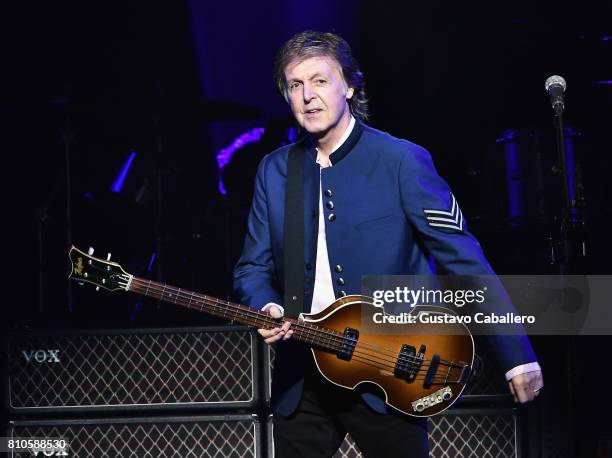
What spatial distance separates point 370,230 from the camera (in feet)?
10.3

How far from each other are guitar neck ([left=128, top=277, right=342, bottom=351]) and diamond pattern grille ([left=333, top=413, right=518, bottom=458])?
148 cm

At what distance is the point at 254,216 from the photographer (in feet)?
11.1

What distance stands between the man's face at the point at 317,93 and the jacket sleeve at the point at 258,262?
30cm

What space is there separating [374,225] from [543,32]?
325 cm

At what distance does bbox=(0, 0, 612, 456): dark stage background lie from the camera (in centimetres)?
588

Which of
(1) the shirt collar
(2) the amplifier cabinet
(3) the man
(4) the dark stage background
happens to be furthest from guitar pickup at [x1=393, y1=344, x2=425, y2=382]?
(4) the dark stage background

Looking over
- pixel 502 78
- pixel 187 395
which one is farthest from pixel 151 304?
pixel 502 78

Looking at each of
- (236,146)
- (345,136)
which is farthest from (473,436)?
(236,146)

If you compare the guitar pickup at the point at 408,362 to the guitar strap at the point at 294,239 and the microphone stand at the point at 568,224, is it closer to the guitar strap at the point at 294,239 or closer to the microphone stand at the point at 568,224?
the guitar strap at the point at 294,239

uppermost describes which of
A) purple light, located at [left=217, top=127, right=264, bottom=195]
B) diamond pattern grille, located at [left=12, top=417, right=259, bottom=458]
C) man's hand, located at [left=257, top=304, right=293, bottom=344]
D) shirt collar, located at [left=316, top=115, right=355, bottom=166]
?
purple light, located at [left=217, top=127, right=264, bottom=195]

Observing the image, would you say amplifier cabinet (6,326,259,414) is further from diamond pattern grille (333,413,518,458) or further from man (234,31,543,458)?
man (234,31,543,458)

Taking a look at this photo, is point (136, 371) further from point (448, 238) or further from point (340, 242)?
point (448, 238)

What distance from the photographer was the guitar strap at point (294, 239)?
10.4 feet

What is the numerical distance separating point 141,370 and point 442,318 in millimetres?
2004
